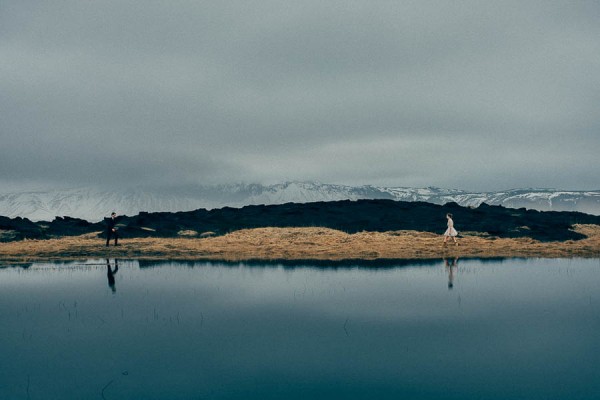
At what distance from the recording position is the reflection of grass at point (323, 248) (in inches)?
1721

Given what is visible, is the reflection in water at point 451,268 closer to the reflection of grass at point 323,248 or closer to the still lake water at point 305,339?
the still lake water at point 305,339

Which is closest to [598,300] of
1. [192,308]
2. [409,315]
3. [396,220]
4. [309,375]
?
[409,315]

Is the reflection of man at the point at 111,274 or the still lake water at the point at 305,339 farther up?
the reflection of man at the point at 111,274

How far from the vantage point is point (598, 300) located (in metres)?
20.5

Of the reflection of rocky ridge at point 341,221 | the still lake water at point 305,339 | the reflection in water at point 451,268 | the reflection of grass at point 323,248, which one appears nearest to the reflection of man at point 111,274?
the still lake water at point 305,339

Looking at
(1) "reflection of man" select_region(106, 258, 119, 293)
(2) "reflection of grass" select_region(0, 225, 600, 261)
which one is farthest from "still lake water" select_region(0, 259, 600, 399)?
(2) "reflection of grass" select_region(0, 225, 600, 261)

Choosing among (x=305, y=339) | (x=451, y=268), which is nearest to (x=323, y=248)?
(x=451, y=268)

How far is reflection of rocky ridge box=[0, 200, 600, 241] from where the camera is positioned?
222ft

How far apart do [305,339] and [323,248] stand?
35.8 m

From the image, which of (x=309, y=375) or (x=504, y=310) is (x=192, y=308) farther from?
(x=504, y=310)

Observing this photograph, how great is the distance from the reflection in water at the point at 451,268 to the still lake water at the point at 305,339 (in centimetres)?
34

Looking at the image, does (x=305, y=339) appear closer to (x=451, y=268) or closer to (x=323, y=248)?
(x=451, y=268)

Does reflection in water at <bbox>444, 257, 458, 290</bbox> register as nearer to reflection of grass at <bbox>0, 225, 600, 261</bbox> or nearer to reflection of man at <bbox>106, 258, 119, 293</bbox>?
reflection of grass at <bbox>0, 225, 600, 261</bbox>

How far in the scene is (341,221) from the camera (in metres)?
80.8
